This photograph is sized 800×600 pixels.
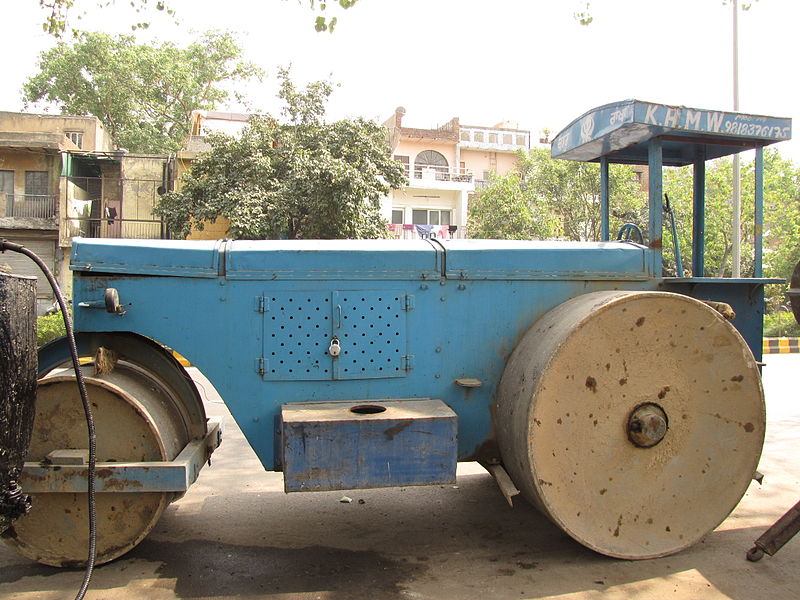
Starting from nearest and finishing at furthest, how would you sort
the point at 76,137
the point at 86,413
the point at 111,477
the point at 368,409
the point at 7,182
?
1. the point at 86,413
2. the point at 111,477
3. the point at 368,409
4. the point at 7,182
5. the point at 76,137

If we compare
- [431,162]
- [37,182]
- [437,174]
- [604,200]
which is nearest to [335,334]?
[604,200]

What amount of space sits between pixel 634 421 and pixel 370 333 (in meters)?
1.53

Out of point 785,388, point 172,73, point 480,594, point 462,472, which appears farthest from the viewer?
point 172,73

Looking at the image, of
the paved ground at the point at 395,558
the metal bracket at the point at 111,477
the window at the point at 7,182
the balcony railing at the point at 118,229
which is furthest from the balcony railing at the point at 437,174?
the metal bracket at the point at 111,477

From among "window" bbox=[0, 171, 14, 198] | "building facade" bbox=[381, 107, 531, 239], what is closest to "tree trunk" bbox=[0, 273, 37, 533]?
"window" bbox=[0, 171, 14, 198]

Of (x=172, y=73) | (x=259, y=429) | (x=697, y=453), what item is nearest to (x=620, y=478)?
(x=697, y=453)

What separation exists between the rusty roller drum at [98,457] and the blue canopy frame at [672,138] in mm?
3176

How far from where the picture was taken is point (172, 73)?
29906mm

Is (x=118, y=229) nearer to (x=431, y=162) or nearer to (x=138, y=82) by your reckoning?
(x=138, y=82)

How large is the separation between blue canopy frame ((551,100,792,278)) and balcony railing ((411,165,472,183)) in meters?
27.8

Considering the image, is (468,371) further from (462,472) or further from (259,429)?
(462,472)

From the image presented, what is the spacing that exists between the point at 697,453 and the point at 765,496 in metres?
1.71

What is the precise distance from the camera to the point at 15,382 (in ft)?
8.69

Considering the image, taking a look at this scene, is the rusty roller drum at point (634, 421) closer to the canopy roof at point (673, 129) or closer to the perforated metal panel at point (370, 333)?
the perforated metal panel at point (370, 333)
